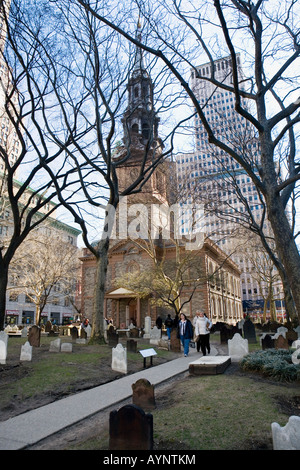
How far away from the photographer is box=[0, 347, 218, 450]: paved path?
4.06 meters

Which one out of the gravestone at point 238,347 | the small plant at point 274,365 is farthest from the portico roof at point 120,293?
the small plant at point 274,365

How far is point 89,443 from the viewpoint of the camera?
3678 millimetres

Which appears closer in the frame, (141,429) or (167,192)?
(141,429)

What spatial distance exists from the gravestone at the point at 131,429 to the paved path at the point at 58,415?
1.37 meters

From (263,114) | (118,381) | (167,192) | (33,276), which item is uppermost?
(167,192)

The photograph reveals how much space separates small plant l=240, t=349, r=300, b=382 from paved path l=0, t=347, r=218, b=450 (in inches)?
88.5

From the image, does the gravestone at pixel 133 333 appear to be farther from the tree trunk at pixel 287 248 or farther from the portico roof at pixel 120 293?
the tree trunk at pixel 287 248

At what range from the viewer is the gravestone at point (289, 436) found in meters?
3.03

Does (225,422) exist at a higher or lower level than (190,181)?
lower

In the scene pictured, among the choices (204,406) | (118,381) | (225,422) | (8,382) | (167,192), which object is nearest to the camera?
(225,422)

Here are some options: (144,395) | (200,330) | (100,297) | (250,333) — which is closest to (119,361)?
(200,330)

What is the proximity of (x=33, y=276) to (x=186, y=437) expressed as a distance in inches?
1130

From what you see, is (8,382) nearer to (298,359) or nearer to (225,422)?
(225,422)
